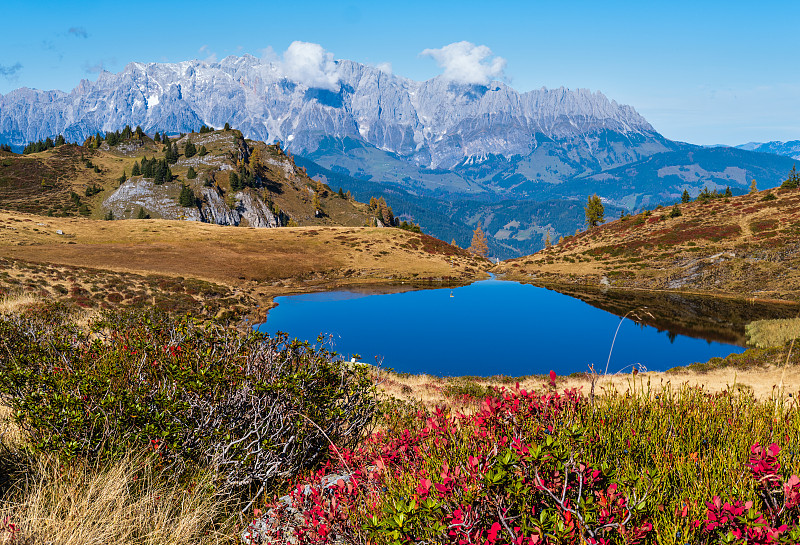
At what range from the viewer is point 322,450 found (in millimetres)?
7410

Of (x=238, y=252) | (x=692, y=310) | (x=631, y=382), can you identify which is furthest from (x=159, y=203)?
(x=631, y=382)

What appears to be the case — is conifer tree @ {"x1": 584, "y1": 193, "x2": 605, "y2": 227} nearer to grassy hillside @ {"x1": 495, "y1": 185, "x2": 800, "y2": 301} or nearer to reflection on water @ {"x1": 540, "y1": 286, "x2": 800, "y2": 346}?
grassy hillside @ {"x1": 495, "y1": 185, "x2": 800, "y2": 301}

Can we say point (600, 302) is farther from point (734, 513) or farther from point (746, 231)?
point (734, 513)

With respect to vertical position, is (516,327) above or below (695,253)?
below

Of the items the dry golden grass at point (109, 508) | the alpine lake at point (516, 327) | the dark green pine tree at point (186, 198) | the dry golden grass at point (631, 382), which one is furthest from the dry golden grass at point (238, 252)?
the dark green pine tree at point (186, 198)

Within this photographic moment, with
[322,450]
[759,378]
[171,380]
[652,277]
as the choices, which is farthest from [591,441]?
[652,277]

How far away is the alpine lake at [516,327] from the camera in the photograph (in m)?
35.0

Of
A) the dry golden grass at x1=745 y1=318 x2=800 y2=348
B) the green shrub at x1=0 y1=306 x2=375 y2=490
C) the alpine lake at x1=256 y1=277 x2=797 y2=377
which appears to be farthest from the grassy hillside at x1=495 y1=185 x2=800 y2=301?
the green shrub at x1=0 y1=306 x2=375 y2=490

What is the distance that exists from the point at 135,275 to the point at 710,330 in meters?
64.4

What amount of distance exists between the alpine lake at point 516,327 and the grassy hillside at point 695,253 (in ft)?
27.2

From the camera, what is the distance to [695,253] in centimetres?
7762

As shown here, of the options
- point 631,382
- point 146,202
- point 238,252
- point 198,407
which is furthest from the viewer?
point 146,202

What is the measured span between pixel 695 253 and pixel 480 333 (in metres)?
55.9

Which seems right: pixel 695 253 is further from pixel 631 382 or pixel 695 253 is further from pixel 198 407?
pixel 198 407
